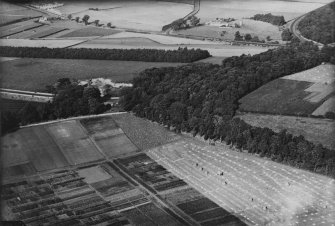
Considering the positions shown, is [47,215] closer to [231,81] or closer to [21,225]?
[21,225]

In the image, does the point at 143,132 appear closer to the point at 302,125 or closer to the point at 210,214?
the point at 302,125

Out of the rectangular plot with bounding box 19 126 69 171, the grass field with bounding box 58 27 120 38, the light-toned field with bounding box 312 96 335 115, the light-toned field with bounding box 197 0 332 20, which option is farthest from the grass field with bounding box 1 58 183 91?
the light-toned field with bounding box 197 0 332 20

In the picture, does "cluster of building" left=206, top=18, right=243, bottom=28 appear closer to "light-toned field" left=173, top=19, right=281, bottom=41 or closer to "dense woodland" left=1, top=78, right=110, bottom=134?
"light-toned field" left=173, top=19, right=281, bottom=41

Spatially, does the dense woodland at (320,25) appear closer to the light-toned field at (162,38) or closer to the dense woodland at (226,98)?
the dense woodland at (226,98)

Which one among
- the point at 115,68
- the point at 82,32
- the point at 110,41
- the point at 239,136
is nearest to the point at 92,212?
the point at 239,136

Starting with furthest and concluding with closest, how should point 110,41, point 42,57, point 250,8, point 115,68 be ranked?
point 250,8
point 110,41
point 42,57
point 115,68

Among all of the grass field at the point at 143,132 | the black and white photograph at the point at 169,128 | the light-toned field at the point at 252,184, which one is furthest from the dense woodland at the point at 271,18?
the light-toned field at the point at 252,184
